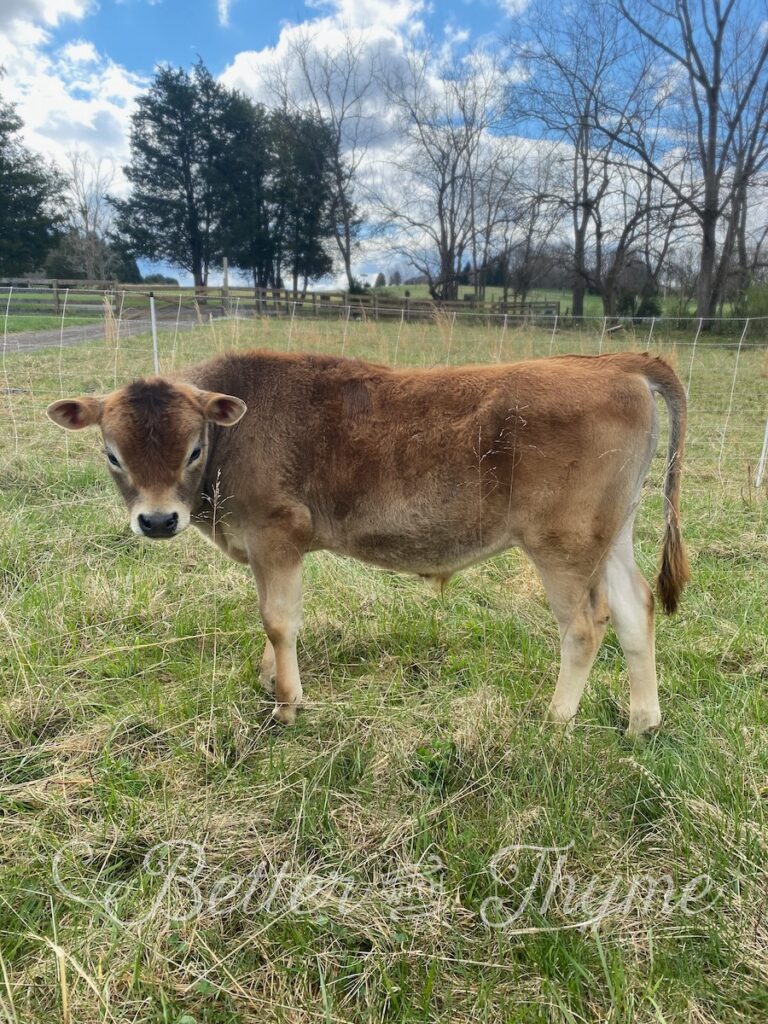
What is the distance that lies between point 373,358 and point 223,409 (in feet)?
28.1

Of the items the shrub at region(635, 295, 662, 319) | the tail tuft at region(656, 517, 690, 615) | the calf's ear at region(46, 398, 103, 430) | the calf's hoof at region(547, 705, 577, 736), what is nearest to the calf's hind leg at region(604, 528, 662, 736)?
the tail tuft at region(656, 517, 690, 615)

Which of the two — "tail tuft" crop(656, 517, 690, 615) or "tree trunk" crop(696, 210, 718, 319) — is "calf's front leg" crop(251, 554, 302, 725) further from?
"tree trunk" crop(696, 210, 718, 319)

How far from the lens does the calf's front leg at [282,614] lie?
3322mm

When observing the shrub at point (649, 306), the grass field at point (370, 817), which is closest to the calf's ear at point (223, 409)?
the grass field at point (370, 817)

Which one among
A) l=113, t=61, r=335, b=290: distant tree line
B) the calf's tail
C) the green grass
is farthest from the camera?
l=113, t=61, r=335, b=290: distant tree line

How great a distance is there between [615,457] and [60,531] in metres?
4.53

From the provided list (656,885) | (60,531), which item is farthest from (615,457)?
(60,531)

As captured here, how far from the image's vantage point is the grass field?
6.17 feet

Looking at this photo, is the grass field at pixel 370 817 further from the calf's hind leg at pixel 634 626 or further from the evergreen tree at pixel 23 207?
the evergreen tree at pixel 23 207

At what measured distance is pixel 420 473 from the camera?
315 cm

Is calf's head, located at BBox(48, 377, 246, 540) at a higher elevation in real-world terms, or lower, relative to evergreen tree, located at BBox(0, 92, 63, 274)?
lower

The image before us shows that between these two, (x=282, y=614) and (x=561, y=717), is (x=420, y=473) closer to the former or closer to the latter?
(x=282, y=614)

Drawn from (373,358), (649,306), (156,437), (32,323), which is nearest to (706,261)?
(649,306)

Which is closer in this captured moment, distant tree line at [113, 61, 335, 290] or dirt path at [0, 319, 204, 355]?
dirt path at [0, 319, 204, 355]
